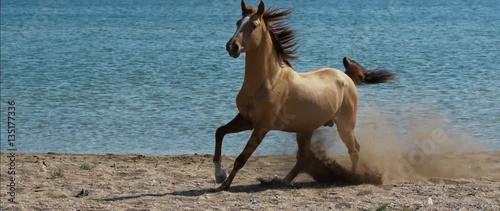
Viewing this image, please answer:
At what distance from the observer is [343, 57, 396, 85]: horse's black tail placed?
10.1 metres

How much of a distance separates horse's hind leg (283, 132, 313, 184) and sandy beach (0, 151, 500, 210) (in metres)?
0.11

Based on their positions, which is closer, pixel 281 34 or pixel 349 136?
pixel 281 34

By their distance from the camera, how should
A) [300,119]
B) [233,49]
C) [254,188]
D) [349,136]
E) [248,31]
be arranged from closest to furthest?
1. [233,49]
2. [248,31]
3. [300,119]
4. [254,188]
5. [349,136]

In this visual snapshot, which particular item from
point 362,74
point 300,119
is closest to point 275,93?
point 300,119

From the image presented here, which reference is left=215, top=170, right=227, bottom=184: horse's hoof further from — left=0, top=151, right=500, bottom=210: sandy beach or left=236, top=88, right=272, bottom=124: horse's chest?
left=236, top=88, right=272, bottom=124: horse's chest

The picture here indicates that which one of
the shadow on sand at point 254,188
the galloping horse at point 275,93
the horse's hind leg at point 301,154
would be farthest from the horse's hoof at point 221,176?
the horse's hind leg at point 301,154

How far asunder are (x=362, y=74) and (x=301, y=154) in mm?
1163

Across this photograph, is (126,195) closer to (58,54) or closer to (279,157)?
(279,157)

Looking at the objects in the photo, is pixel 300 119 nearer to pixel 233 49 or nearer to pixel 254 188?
pixel 254 188

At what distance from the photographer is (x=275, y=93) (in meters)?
8.85

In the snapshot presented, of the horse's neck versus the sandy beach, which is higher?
the horse's neck

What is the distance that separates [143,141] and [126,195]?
4.84m

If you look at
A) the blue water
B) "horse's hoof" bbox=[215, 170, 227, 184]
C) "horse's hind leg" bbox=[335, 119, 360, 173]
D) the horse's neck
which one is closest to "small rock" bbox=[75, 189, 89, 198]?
"horse's hoof" bbox=[215, 170, 227, 184]

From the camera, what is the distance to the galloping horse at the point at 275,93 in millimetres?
8773
